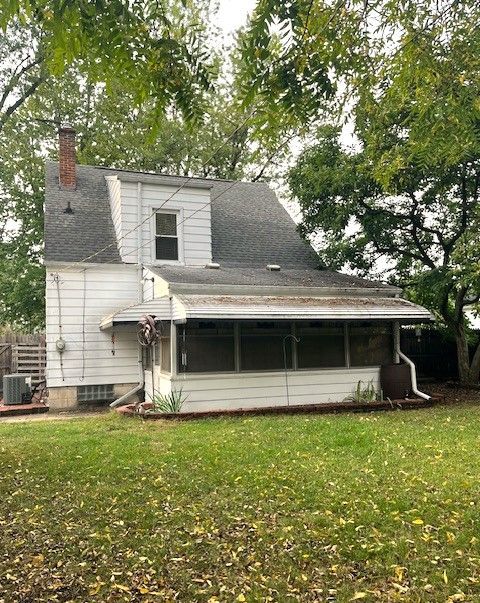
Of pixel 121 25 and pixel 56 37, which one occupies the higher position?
pixel 121 25

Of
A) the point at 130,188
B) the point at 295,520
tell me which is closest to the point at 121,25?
the point at 295,520

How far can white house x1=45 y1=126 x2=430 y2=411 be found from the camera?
9.75 meters

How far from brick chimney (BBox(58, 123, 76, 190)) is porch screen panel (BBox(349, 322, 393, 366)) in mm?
8825

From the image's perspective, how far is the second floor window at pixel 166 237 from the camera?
492 inches

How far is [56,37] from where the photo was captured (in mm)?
2229

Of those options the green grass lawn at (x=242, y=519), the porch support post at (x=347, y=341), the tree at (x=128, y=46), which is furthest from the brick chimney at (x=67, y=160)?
the tree at (x=128, y=46)

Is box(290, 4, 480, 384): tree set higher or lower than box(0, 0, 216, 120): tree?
higher

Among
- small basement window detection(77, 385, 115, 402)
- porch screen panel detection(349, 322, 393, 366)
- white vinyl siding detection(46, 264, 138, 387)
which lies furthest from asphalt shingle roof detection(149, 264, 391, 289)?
small basement window detection(77, 385, 115, 402)

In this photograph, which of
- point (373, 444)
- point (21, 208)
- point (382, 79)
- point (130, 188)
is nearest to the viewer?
point (382, 79)

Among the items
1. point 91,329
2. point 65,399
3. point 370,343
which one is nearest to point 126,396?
point 65,399

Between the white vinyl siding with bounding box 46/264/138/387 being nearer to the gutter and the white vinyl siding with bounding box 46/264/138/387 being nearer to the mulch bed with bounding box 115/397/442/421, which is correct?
the gutter

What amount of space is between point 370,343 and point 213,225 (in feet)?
19.3

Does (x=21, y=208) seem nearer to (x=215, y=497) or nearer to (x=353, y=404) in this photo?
(x=353, y=404)

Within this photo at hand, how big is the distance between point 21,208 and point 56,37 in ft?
60.3
